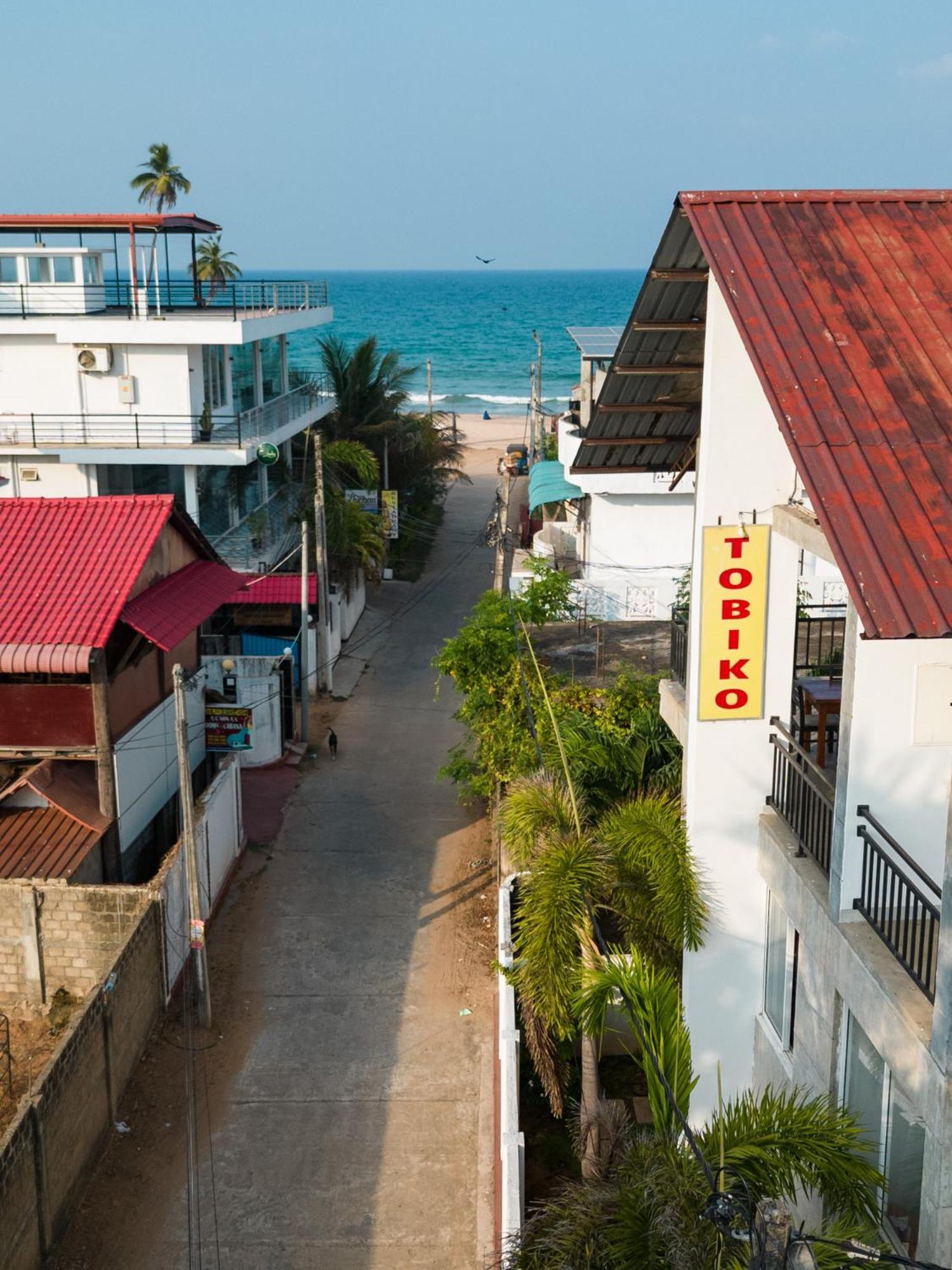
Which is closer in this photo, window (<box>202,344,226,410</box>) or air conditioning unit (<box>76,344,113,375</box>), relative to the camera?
air conditioning unit (<box>76,344,113,375</box>)

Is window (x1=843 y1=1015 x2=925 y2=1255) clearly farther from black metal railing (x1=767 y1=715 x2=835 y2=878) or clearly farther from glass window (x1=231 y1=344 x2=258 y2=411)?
glass window (x1=231 y1=344 x2=258 y2=411)

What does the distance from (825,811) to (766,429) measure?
327 centimetres

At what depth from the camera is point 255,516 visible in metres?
33.5

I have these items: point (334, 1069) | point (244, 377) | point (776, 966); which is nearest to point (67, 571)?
point (334, 1069)

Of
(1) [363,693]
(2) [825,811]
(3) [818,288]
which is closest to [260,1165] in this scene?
(2) [825,811]

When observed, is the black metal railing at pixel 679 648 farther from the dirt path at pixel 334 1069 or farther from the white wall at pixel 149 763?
the white wall at pixel 149 763

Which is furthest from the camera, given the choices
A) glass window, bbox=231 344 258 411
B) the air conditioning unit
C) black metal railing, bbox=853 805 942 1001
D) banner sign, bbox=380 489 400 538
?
banner sign, bbox=380 489 400 538

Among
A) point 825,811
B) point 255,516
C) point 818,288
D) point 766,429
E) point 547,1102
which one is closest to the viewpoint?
point 818,288

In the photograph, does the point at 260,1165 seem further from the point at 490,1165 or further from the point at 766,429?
the point at 766,429

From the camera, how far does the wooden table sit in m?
11.7

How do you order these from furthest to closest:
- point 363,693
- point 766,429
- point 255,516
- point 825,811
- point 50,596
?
→ point 255,516 < point 363,693 < point 50,596 < point 766,429 < point 825,811

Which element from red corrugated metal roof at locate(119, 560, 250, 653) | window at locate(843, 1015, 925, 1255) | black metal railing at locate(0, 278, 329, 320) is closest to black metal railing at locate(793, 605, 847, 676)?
window at locate(843, 1015, 925, 1255)

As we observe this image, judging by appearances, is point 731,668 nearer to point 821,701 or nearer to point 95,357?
point 821,701

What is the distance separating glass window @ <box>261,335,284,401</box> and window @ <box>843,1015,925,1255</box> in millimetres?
33266
